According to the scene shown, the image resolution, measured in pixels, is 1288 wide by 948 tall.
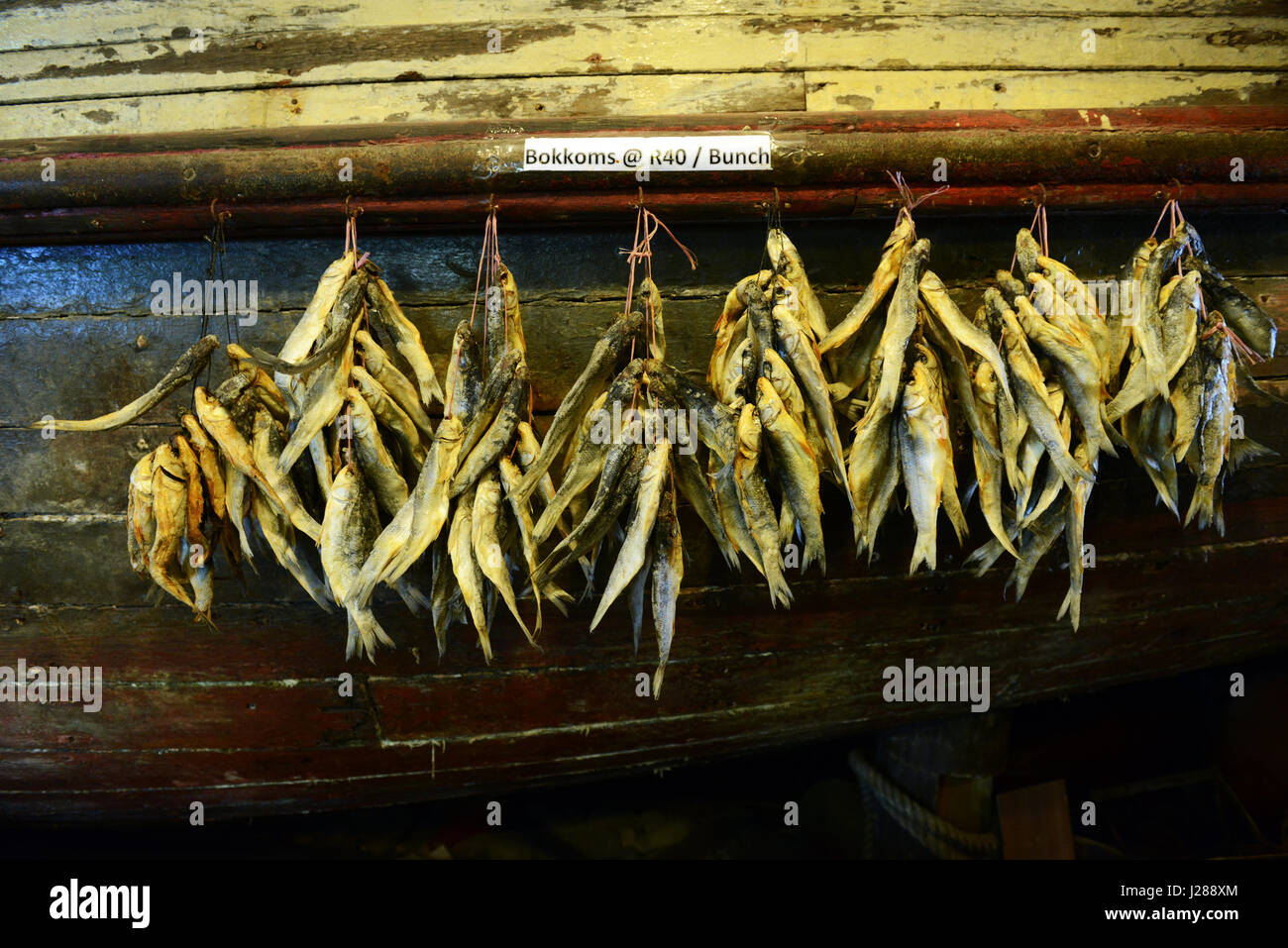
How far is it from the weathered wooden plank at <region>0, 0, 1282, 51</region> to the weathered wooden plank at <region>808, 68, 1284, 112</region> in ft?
0.78

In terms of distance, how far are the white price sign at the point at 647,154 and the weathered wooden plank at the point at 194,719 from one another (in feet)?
5.88

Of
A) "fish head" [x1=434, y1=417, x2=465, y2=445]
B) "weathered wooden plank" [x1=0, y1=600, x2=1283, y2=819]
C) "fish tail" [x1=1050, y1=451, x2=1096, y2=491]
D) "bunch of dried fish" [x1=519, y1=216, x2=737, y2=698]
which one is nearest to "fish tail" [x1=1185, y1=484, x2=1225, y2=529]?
"fish tail" [x1=1050, y1=451, x2=1096, y2=491]

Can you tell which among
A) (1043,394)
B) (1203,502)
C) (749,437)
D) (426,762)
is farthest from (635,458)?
(1203,502)

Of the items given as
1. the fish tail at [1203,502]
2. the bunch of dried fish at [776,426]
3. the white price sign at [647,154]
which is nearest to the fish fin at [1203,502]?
the fish tail at [1203,502]

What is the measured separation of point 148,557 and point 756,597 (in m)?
1.78

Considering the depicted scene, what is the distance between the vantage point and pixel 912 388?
7.18ft

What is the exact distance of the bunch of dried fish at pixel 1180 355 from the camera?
7.64 feet

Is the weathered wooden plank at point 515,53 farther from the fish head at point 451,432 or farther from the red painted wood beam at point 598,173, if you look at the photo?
the fish head at point 451,432

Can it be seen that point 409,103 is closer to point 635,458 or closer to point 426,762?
point 635,458

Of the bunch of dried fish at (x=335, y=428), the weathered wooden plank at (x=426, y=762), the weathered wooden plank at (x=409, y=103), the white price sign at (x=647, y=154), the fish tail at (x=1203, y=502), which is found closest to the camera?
the bunch of dried fish at (x=335, y=428)

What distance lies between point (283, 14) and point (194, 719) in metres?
2.33
